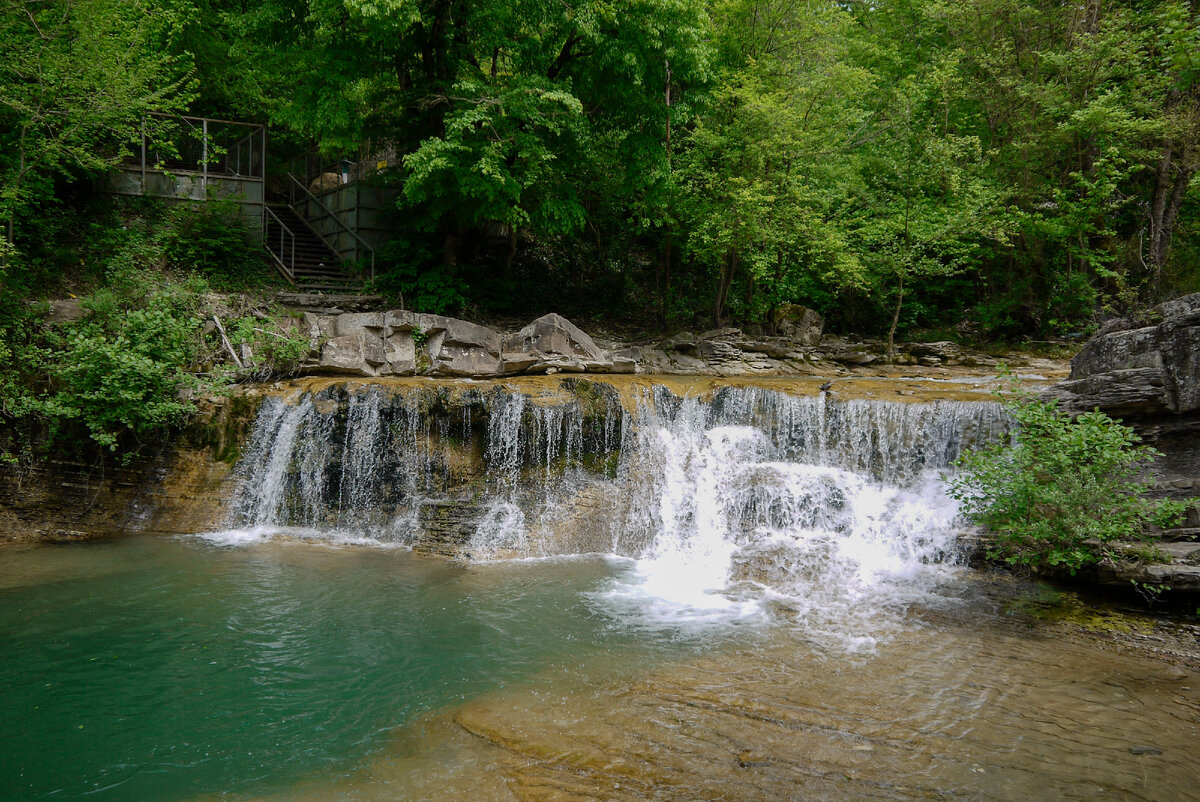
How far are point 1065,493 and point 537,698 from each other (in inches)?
231

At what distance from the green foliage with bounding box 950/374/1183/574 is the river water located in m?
0.71

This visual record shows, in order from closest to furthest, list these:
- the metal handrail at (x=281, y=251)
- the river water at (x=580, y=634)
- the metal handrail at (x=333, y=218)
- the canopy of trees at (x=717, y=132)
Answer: the river water at (x=580, y=634) → the canopy of trees at (x=717, y=132) → the metal handrail at (x=281, y=251) → the metal handrail at (x=333, y=218)

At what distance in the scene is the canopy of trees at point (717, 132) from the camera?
12.0 meters

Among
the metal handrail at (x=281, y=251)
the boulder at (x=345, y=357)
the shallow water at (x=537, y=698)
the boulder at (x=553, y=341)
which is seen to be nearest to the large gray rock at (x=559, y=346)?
the boulder at (x=553, y=341)

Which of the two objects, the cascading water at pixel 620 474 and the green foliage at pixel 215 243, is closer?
the cascading water at pixel 620 474

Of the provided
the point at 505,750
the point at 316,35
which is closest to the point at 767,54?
the point at 316,35

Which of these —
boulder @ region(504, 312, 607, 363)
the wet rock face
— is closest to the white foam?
boulder @ region(504, 312, 607, 363)

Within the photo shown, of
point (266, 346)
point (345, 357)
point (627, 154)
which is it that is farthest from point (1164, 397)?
point (266, 346)

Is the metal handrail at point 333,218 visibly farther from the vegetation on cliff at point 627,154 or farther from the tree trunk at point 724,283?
the tree trunk at point 724,283

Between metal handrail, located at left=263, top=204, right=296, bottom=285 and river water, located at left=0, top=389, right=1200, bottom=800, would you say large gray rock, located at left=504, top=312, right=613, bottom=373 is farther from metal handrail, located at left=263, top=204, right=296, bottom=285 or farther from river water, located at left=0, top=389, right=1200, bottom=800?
metal handrail, located at left=263, top=204, right=296, bottom=285

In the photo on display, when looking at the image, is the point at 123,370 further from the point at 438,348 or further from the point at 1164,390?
the point at 1164,390

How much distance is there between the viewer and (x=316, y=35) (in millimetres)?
12641

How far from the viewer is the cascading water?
9.26 meters

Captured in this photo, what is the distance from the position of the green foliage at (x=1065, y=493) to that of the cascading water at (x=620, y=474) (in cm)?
133
